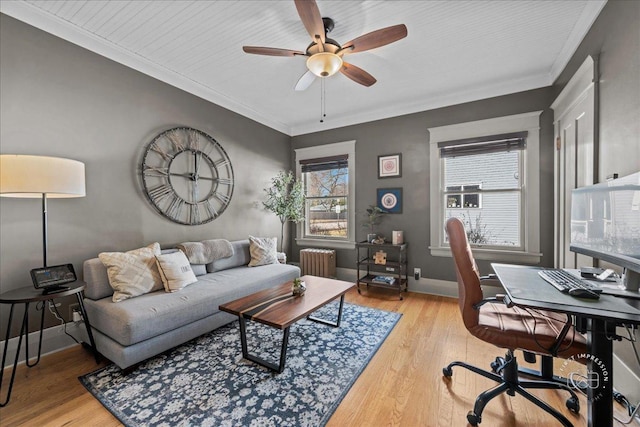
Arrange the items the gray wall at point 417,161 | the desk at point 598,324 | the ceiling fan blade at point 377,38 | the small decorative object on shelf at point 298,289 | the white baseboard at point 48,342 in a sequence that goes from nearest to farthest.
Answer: the desk at point 598,324 → the ceiling fan blade at point 377,38 → the white baseboard at point 48,342 → the small decorative object on shelf at point 298,289 → the gray wall at point 417,161

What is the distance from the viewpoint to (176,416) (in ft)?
4.97

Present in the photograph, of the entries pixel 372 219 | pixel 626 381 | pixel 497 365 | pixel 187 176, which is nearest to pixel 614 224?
pixel 626 381

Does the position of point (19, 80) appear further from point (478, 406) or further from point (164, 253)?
point (478, 406)

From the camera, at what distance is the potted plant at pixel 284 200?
14.0 ft

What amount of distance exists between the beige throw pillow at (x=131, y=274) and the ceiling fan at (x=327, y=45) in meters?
2.08

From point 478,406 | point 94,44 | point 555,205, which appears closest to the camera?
point 478,406

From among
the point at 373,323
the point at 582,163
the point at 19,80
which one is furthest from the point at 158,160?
the point at 582,163

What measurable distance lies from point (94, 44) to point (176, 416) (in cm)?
321

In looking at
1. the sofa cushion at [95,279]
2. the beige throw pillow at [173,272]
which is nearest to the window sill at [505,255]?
the beige throw pillow at [173,272]

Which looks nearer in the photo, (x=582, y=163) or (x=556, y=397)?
(x=556, y=397)

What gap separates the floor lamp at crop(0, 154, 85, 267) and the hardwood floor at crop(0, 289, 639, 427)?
3.29 ft

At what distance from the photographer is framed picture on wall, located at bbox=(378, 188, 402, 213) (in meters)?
3.95

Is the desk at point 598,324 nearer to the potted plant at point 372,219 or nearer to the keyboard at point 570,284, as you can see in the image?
the keyboard at point 570,284

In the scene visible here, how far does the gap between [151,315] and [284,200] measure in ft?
8.58
